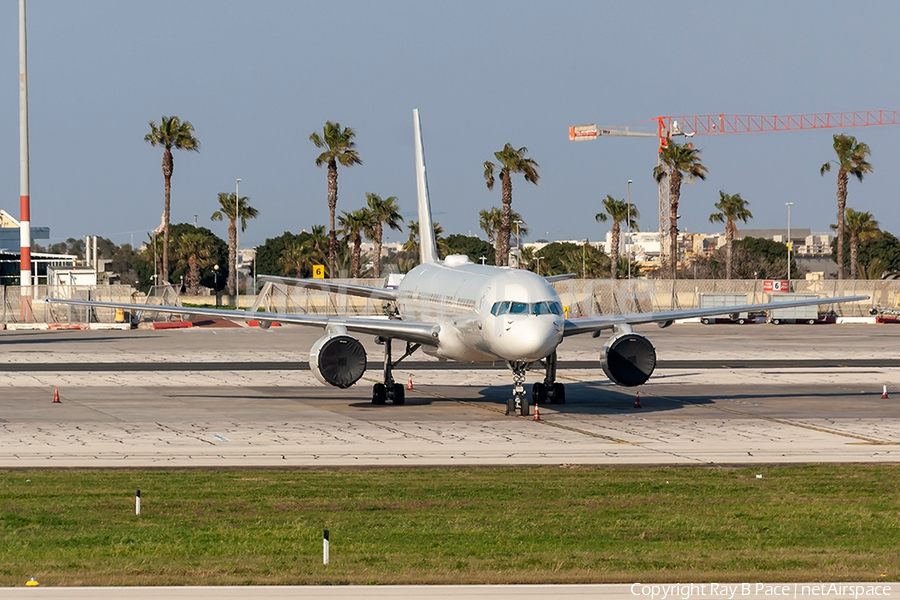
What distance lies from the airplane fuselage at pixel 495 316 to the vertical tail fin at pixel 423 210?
812 centimetres

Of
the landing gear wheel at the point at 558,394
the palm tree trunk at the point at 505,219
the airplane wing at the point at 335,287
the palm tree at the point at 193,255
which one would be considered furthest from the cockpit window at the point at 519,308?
the palm tree at the point at 193,255

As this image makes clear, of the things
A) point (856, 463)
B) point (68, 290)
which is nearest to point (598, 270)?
point (68, 290)

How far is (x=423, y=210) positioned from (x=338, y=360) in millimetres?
14963

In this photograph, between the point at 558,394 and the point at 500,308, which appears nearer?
the point at 500,308

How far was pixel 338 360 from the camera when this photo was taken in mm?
34344

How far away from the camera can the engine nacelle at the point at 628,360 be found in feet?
→ 115

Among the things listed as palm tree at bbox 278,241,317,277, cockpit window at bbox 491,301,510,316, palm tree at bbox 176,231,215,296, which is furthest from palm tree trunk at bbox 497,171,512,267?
cockpit window at bbox 491,301,510,316

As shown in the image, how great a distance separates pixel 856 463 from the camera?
80.4ft

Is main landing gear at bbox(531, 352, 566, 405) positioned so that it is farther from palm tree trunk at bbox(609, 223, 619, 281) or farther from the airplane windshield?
palm tree trunk at bbox(609, 223, 619, 281)

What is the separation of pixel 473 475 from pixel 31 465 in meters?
8.98

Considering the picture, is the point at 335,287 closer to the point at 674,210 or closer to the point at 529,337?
the point at 529,337

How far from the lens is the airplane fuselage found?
104ft

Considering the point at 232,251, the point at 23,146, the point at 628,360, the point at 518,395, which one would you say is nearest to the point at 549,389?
the point at 518,395

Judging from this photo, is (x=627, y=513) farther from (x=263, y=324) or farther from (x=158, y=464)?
(x=263, y=324)
